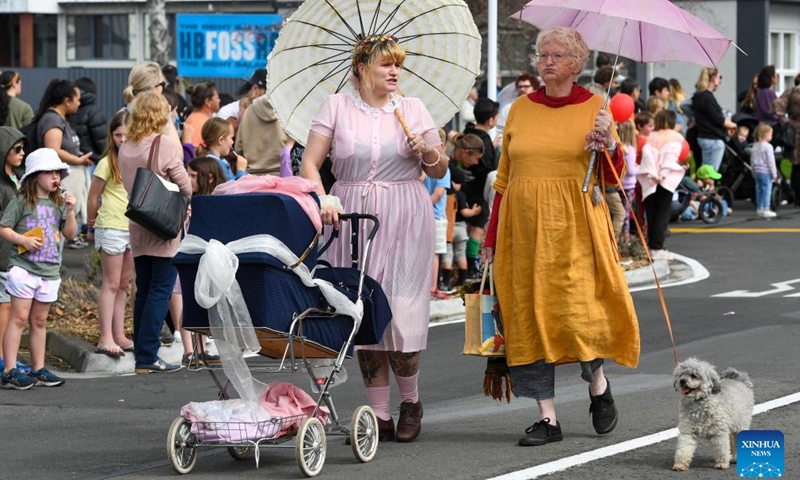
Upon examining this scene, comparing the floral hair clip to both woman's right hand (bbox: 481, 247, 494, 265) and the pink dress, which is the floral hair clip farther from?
woman's right hand (bbox: 481, 247, 494, 265)

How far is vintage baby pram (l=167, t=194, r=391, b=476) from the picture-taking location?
6.83 meters

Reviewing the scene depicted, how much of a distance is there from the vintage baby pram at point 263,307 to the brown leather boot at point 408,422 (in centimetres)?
60

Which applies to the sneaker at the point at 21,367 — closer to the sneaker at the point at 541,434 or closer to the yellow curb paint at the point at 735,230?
the sneaker at the point at 541,434

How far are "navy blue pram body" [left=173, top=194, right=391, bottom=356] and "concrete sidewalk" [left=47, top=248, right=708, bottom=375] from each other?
165 inches

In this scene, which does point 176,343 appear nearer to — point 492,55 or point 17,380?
point 17,380

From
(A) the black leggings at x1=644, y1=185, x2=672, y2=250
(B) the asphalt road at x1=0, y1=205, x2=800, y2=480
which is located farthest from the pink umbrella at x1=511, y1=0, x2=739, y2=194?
(A) the black leggings at x1=644, y1=185, x2=672, y2=250

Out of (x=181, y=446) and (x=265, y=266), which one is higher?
(x=265, y=266)

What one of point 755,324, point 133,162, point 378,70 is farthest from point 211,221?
point 755,324

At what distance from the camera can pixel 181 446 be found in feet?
23.3

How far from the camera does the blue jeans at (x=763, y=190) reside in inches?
865

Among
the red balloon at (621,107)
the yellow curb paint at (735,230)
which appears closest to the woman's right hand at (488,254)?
the red balloon at (621,107)

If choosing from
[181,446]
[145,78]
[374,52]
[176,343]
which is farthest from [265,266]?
[145,78]

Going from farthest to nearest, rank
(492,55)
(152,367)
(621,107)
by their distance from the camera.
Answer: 1. (492,55)
2. (621,107)
3. (152,367)

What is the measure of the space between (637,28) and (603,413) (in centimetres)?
219
